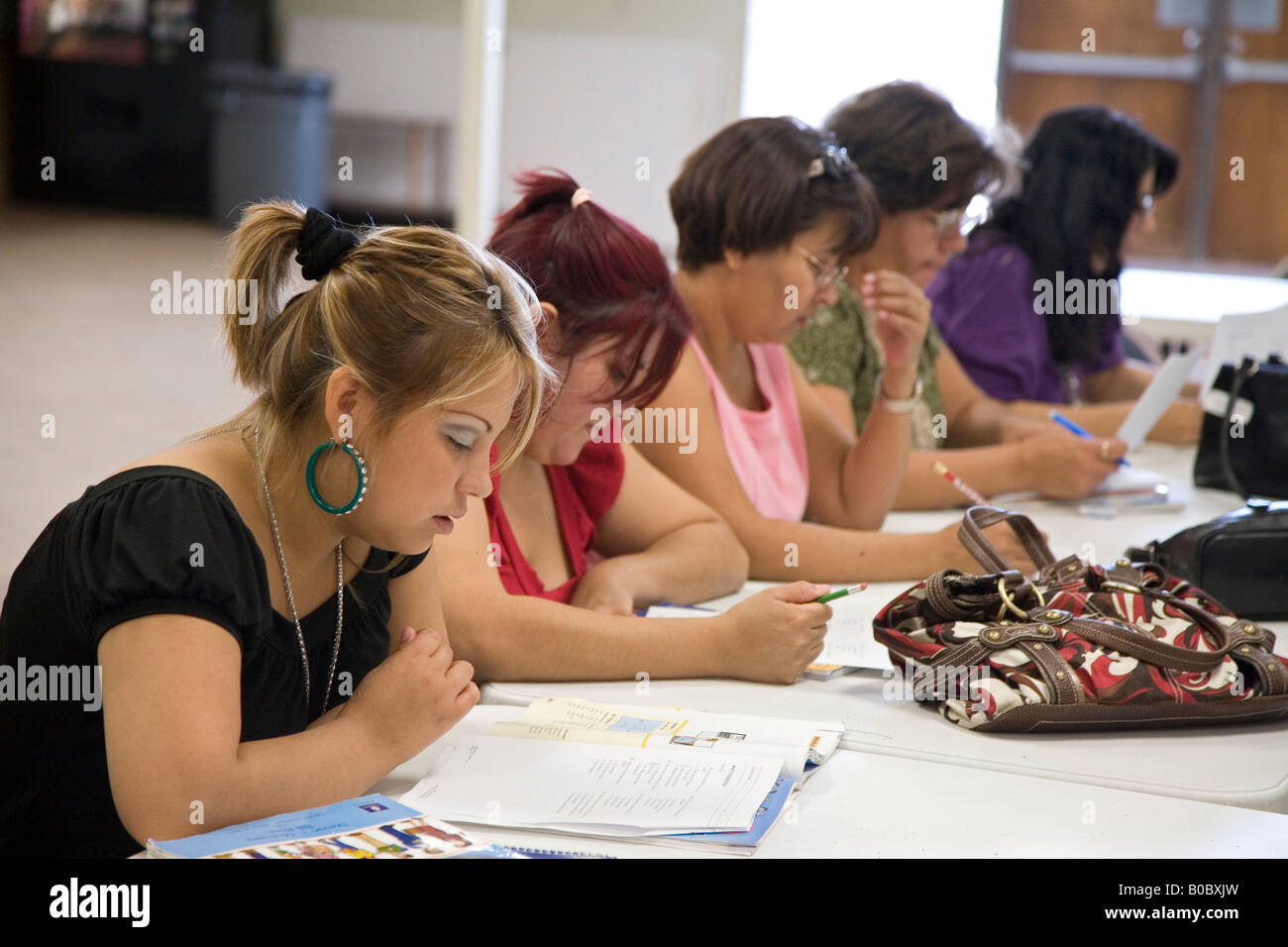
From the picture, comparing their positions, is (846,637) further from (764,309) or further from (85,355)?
(85,355)

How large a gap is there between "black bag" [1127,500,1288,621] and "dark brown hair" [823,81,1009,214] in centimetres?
96

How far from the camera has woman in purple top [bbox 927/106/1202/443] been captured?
10.2 ft

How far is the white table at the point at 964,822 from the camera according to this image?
117 cm

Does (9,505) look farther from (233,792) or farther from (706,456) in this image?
(233,792)

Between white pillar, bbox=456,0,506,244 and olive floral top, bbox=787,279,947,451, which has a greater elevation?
white pillar, bbox=456,0,506,244

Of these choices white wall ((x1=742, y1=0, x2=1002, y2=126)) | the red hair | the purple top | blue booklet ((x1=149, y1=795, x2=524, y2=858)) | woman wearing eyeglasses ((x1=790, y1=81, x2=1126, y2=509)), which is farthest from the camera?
white wall ((x1=742, y1=0, x2=1002, y2=126))

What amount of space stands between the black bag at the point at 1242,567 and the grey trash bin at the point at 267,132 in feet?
22.8

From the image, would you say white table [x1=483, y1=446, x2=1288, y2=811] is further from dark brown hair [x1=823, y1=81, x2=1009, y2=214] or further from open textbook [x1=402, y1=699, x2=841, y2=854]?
dark brown hair [x1=823, y1=81, x2=1009, y2=214]

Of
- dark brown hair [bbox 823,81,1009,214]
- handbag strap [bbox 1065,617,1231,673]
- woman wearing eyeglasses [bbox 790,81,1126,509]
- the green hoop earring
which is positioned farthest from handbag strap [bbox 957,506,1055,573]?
dark brown hair [bbox 823,81,1009,214]

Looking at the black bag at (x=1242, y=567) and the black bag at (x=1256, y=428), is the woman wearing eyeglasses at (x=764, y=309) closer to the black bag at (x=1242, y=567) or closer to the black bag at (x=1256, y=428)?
the black bag at (x=1242, y=567)

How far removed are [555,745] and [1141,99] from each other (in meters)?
6.68

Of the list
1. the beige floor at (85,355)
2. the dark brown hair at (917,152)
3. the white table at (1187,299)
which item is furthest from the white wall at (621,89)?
the dark brown hair at (917,152)

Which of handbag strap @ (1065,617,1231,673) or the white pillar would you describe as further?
the white pillar
